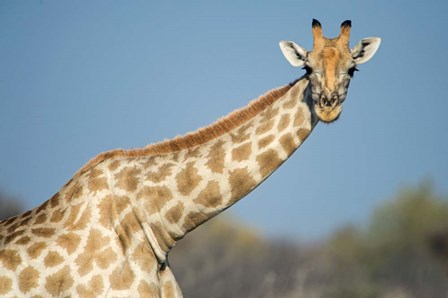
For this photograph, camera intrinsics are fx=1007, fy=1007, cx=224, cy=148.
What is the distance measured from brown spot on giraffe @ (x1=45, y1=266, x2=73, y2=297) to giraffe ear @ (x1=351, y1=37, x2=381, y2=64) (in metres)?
3.41

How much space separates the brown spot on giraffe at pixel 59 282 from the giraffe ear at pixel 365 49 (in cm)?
341

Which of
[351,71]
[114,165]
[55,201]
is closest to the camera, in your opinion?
[351,71]

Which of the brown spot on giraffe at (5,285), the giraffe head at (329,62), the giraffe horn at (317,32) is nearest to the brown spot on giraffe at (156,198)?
the brown spot on giraffe at (5,285)

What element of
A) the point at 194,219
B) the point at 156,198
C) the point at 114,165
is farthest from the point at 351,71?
the point at 114,165

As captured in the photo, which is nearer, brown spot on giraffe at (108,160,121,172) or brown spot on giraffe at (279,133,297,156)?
brown spot on giraffe at (279,133,297,156)

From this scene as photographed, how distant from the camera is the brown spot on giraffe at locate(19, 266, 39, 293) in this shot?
9.71 metres

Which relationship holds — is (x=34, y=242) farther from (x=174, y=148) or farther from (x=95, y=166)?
(x=174, y=148)

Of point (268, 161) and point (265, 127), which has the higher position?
point (265, 127)

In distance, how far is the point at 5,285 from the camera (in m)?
9.77

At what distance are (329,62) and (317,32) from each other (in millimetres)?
504

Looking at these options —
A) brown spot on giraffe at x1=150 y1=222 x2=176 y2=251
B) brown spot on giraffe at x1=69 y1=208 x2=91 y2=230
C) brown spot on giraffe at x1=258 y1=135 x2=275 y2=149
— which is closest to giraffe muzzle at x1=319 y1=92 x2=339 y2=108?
brown spot on giraffe at x1=258 y1=135 x2=275 y2=149

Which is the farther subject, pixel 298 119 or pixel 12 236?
pixel 12 236

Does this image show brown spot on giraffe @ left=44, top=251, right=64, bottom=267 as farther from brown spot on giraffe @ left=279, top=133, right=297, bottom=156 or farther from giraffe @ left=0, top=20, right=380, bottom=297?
brown spot on giraffe @ left=279, top=133, right=297, bottom=156

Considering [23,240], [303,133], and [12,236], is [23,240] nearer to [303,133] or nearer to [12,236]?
[12,236]
